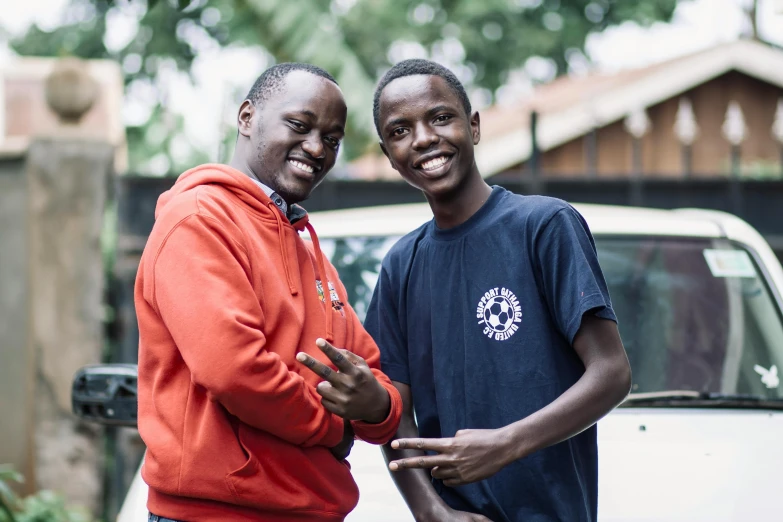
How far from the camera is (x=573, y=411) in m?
1.87

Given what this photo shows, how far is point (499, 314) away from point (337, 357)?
41 centimetres

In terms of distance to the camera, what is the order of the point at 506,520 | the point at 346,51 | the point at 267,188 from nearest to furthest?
the point at 506,520
the point at 267,188
the point at 346,51

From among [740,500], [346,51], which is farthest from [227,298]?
[346,51]

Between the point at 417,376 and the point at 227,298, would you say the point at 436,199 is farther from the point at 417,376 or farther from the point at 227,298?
the point at 227,298

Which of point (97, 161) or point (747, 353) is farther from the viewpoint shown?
point (97, 161)

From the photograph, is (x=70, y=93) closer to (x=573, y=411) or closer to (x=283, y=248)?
(x=283, y=248)

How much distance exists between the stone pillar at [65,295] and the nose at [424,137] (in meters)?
4.29

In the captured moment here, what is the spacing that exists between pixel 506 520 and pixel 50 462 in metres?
4.66

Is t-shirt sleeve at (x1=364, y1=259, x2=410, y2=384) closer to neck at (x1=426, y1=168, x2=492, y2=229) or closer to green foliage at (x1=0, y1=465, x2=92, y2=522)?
neck at (x1=426, y1=168, x2=492, y2=229)

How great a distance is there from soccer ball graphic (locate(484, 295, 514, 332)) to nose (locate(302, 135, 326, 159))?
52 centimetres

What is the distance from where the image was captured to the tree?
14133 mm

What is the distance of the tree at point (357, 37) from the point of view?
14133 millimetres

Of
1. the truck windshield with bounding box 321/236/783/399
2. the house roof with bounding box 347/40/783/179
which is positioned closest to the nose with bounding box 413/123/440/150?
the truck windshield with bounding box 321/236/783/399

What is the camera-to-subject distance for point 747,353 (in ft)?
10.4
